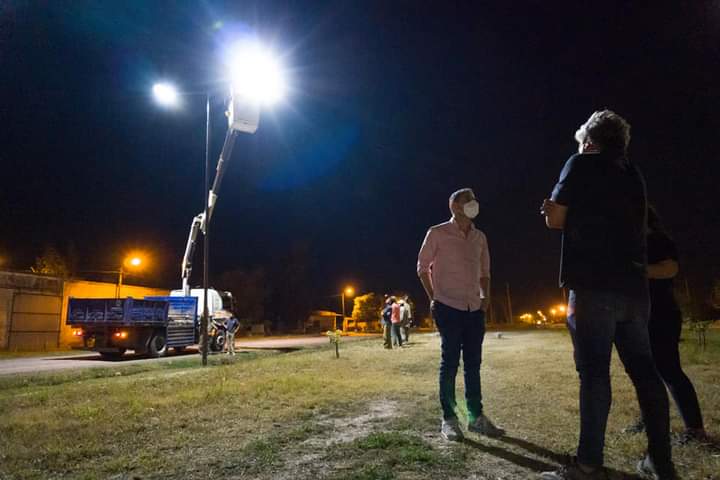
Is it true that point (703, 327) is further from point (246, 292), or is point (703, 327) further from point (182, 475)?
point (246, 292)

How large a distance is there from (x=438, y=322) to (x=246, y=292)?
49448mm

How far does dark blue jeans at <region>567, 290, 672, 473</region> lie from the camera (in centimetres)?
246

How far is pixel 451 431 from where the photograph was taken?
3.48 metres

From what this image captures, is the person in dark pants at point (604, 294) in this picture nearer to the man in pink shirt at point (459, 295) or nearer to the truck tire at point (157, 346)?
the man in pink shirt at point (459, 295)

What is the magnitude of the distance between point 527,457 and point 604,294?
1.24 metres

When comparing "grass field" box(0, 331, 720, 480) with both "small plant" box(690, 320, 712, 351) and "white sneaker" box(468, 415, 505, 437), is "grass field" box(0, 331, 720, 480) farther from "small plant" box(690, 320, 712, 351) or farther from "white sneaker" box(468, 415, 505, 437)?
"small plant" box(690, 320, 712, 351)

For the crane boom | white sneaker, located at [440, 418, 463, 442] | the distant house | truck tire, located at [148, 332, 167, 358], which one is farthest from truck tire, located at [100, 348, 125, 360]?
the distant house

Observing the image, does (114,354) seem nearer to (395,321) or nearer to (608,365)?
(395,321)

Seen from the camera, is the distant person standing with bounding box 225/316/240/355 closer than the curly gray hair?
No

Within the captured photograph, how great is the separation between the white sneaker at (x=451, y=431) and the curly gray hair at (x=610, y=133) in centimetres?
219

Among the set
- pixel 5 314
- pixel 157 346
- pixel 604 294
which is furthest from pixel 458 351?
pixel 5 314

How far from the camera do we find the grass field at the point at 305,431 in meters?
2.92

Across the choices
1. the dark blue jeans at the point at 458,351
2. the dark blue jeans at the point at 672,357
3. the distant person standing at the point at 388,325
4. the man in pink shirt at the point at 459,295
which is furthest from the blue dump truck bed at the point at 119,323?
the dark blue jeans at the point at 672,357

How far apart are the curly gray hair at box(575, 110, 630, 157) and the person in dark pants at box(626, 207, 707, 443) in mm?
746
